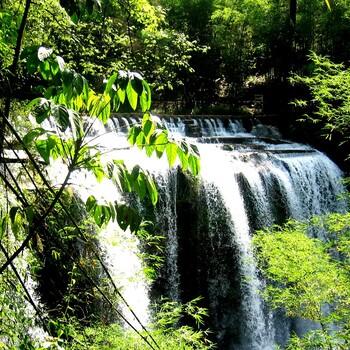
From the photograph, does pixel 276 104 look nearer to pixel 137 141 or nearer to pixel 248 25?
pixel 248 25

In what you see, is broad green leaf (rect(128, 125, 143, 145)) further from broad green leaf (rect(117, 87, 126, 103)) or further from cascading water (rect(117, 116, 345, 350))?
cascading water (rect(117, 116, 345, 350))

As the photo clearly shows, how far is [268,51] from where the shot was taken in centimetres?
1472

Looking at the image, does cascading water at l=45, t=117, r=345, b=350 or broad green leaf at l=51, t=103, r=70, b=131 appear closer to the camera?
broad green leaf at l=51, t=103, r=70, b=131

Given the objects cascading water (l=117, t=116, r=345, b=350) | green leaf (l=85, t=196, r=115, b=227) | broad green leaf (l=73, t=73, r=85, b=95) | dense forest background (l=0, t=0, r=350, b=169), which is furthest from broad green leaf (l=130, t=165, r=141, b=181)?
dense forest background (l=0, t=0, r=350, b=169)

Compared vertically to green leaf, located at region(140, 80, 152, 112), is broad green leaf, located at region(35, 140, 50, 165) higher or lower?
lower

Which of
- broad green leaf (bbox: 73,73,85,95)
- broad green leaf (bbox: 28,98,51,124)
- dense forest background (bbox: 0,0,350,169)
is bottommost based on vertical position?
broad green leaf (bbox: 28,98,51,124)

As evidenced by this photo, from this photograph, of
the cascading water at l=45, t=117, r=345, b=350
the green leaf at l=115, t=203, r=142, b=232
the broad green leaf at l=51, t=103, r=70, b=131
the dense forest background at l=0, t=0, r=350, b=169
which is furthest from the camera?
the dense forest background at l=0, t=0, r=350, b=169

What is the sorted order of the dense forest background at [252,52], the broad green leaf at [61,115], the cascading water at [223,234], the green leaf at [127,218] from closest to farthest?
the broad green leaf at [61,115]
the green leaf at [127,218]
the cascading water at [223,234]
the dense forest background at [252,52]

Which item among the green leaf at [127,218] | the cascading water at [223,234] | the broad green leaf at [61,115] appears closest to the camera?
the broad green leaf at [61,115]

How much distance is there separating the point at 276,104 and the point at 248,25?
10.6 feet

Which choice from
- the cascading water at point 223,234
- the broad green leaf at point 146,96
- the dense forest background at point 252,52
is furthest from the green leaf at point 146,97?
the dense forest background at point 252,52

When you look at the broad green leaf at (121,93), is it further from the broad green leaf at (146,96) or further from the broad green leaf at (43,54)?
the broad green leaf at (43,54)

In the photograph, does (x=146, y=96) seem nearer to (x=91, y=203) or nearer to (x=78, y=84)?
(x=78, y=84)

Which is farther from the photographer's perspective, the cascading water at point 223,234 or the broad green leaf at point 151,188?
the cascading water at point 223,234
